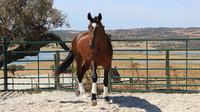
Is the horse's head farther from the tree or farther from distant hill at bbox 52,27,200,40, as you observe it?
the tree

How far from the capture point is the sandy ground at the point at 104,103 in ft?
35.7

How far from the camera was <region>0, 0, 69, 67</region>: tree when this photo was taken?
75.4 feet

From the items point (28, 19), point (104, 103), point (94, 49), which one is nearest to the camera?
point (94, 49)

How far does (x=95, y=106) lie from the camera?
10.9m

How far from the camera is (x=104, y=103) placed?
1130 cm

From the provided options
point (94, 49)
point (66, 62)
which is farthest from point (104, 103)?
point (66, 62)

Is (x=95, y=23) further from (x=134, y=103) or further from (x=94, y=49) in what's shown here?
(x=134, y=103)

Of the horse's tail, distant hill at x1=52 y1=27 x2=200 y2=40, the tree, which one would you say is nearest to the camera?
the horse's tail

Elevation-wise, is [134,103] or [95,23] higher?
[95,23]

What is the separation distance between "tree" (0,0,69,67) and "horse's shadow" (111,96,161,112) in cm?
1073

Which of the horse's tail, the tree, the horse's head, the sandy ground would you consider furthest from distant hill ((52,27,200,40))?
the horse's head

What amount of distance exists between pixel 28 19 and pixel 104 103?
497 inches

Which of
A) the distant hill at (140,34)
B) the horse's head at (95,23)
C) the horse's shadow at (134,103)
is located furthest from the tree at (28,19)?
the horse's head at (95,23)

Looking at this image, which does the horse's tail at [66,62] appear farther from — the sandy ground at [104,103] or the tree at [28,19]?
the tree at [28,19]
